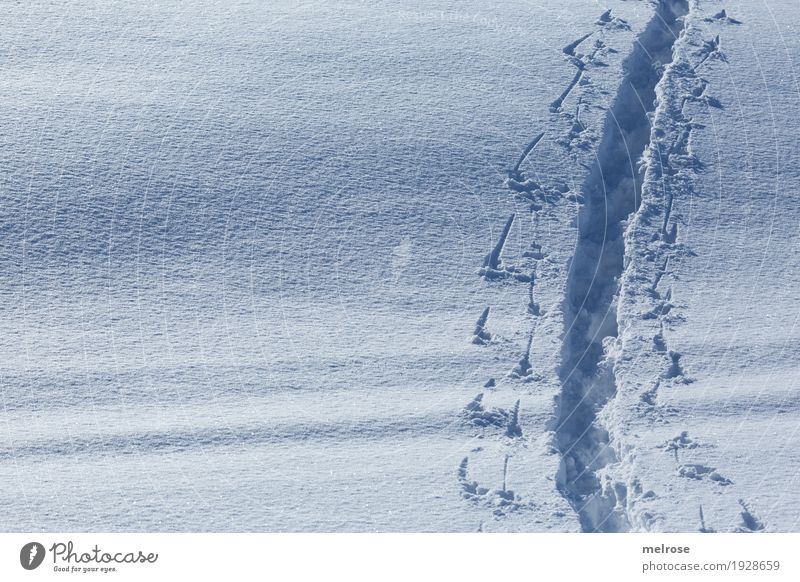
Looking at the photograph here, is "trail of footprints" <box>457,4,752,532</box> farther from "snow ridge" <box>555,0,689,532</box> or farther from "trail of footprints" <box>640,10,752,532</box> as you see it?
"snow ridge" <box>555,0,689,532</box>

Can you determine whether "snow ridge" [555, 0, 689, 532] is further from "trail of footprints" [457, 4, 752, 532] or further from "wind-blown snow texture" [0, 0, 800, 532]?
"trail of footprints" [457, 4, 752, 532]

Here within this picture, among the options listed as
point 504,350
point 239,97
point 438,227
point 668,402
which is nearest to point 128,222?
point 239,97

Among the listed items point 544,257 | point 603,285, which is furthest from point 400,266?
point 603,285

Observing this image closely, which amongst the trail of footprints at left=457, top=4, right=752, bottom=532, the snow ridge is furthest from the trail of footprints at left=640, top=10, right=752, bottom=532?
the snow ridge

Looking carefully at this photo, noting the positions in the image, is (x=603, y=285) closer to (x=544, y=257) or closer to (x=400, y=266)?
(x=544, y=257)

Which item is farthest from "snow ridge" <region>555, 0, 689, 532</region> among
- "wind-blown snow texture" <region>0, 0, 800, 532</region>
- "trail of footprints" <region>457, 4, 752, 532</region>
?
"trail of footprints" <region>457, 4, 752, 532</region>

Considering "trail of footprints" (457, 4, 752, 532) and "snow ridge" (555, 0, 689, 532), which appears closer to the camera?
"trail of footprints" (457, 4, 752, 532)

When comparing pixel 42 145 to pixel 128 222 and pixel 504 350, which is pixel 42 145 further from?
pixel 504 350
